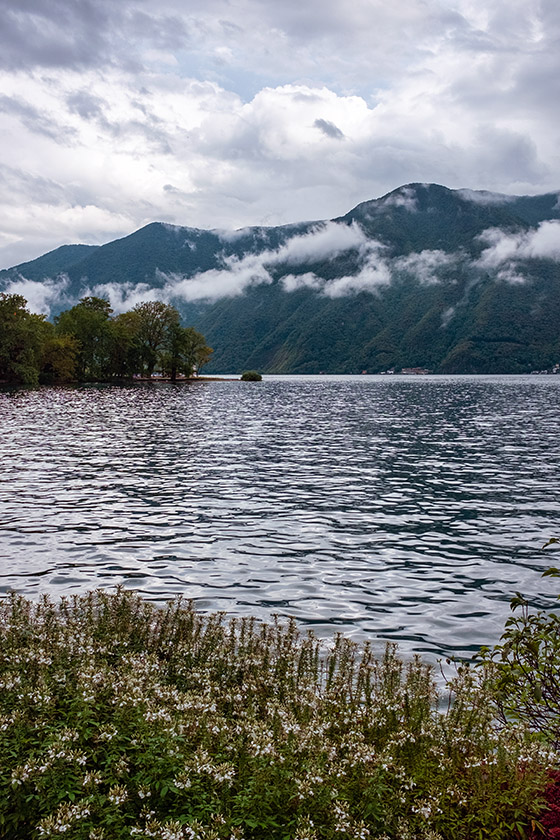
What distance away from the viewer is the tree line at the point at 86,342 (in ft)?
448

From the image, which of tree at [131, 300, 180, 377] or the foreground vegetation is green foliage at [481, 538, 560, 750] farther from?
tree at [131, 300, 180, 377]

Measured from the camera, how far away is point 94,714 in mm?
7672

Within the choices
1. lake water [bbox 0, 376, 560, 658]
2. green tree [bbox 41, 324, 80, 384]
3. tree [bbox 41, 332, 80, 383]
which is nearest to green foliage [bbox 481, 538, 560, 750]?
lake water [bbox 0, 376, 560, 658]

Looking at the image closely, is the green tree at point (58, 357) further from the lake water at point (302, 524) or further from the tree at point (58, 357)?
the lake water at point (302, 524)

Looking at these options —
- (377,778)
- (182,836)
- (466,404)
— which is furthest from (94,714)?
(466,404)

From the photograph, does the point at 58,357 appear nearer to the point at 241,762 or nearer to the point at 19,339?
the point at 19,339

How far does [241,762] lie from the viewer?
7109 millimetres

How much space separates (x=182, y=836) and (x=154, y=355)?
193 m

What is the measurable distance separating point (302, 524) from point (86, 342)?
6195 inches

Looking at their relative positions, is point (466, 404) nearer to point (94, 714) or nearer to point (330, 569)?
point (330, 569)

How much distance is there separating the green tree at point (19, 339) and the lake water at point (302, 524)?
85.4m

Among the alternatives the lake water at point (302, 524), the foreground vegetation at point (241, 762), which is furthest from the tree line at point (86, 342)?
the foreground vegetation at point (241, 762)

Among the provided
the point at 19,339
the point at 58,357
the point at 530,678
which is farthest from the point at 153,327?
the point at 530,678

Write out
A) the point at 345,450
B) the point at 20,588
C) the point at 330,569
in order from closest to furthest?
the point at 20,588 → the point at 330,569 → the point at 345,450
